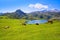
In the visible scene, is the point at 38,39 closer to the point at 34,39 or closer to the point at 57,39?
the point at 34,39

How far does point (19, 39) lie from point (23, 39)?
1.45m

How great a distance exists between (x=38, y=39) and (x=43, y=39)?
160 cm

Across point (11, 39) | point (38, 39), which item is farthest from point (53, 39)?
point (11, 39)

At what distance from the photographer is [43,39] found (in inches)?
1529

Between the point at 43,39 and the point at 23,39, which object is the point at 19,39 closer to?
the point at 23,39

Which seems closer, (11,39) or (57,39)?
(57,39)

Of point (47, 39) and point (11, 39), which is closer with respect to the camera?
point (47, 39)

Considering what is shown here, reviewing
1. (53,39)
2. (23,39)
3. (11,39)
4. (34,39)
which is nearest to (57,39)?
(53,39)

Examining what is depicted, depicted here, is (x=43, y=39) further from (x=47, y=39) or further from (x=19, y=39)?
(x=19, y=39)

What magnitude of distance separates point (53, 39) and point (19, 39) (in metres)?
11.0

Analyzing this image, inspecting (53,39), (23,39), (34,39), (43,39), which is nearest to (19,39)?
(23,39)

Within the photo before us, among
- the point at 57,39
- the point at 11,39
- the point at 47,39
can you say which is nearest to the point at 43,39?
the point at 47,39

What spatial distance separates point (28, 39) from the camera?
1554 inches

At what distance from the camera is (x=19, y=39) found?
40719mm
